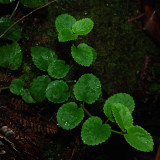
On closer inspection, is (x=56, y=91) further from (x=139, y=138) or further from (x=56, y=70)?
(x=139, y=138)

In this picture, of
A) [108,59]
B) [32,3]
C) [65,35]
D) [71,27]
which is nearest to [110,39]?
[108,59]

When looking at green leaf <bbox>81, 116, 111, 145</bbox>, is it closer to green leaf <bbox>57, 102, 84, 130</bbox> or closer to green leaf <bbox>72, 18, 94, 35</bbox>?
green leaf <bbox>57, 102, 84, 130</bbox>

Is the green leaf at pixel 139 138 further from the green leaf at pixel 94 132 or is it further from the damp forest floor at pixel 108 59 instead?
the damp forest floor at pixel 108 59

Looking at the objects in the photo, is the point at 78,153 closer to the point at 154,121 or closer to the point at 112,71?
the point at 112,71

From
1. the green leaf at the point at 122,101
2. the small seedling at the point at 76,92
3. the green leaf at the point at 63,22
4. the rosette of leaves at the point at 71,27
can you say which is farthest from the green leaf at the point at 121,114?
the green leaf at the point at 63,22

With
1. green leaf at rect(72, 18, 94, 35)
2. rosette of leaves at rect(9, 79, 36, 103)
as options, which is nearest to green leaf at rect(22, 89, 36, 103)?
rosette of leaves at rect(9, 79, 36, 103)
